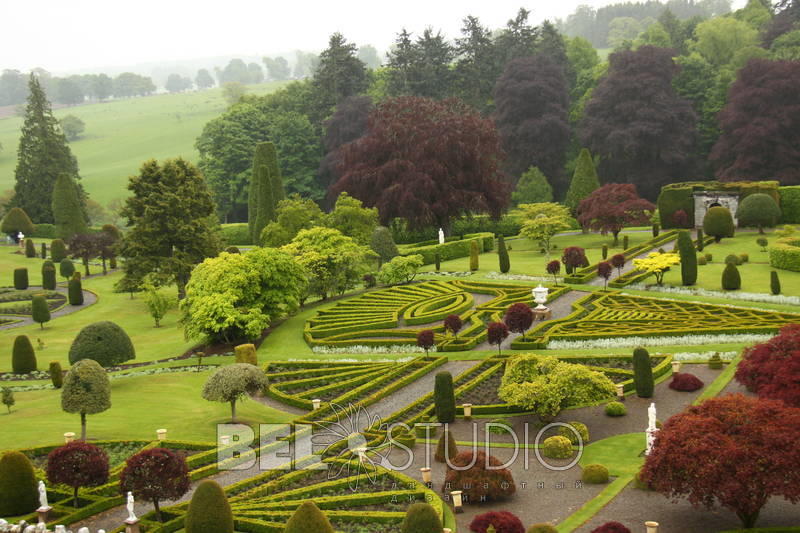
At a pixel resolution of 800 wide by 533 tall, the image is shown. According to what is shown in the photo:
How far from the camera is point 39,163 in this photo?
9306 cm

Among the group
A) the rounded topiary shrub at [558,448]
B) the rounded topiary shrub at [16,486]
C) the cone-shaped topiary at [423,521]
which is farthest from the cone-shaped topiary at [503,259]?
the cone-shaped topiary at [423,521]

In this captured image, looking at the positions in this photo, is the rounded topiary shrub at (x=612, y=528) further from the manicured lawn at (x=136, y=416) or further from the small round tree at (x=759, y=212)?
the small round tree at (x=759, y=212)

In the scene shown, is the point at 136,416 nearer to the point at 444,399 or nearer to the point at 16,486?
the point at 16,486

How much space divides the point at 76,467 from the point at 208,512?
18.0 feet

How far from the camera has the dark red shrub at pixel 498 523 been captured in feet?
79.2

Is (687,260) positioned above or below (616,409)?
above

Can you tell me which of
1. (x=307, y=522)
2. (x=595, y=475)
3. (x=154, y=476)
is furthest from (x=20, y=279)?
(x=307, y=522)

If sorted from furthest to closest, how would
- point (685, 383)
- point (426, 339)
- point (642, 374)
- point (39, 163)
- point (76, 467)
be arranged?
1. point (39, 163)
2. point (426, 339)
3. point (685, 383)
4. point (642, 374)
5. point (76, 467)

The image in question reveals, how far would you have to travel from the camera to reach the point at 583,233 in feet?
260

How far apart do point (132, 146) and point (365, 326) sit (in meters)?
120

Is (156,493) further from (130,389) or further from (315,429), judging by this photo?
(130,389)

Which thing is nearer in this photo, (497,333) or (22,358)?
(497,333)

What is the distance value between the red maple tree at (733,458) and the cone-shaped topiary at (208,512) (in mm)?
11643

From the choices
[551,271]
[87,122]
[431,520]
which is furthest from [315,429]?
[87,122]
